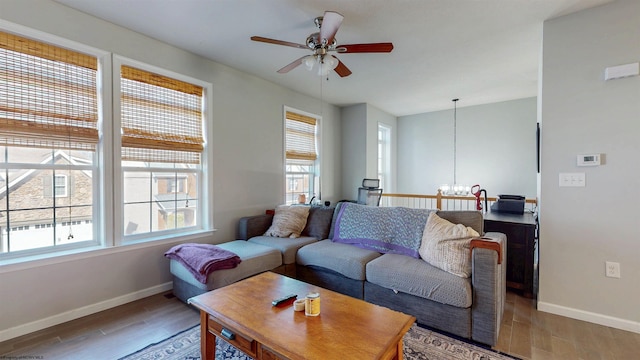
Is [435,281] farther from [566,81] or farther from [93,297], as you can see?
[93,297]

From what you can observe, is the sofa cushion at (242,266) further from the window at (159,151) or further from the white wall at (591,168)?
the white wall at (591,168)

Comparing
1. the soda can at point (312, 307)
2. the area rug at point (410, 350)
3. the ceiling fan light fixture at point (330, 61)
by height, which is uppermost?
the ceiling fan light fixture at point (330, 61)

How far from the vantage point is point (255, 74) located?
3.86 meters

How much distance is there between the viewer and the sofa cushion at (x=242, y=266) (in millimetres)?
2380

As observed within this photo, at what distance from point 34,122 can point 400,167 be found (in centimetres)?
620

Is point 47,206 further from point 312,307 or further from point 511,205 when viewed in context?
point 511,205

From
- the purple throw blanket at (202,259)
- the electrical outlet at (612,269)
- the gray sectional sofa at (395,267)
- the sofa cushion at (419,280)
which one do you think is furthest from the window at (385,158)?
the purple throw blanket at (202,259)

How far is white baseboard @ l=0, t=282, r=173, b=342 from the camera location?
211 centimetres

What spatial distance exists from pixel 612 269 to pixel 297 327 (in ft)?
8.85

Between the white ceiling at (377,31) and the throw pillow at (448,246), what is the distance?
186cm

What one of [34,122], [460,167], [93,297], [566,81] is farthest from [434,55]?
[93,297]

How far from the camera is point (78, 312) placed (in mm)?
2398

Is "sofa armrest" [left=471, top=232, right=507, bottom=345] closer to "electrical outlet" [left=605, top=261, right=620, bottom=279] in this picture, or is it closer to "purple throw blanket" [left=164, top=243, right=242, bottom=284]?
"electrical outlet" [left=605, top=261, right=620, bottom=279]

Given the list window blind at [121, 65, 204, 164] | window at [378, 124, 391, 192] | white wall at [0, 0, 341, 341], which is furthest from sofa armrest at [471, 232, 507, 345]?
window at [378, 124, 391, 192]
